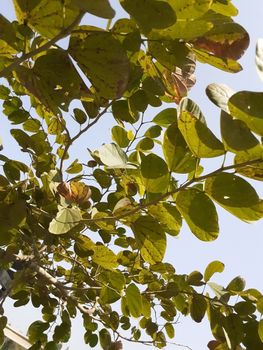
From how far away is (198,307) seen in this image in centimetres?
88

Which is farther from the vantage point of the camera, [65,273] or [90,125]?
[65,273]

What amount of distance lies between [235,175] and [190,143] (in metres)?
0.09

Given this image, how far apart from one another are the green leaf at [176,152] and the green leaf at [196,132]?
1.9 inches

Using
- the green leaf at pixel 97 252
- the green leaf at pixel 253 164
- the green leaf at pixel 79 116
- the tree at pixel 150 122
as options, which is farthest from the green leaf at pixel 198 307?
the green leaf at pixel 79 116

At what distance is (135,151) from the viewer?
107cm

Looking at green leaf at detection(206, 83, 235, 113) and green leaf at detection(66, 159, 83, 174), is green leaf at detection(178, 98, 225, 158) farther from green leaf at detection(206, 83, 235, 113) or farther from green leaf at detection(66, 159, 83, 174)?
green leaf at detection(66, 159, 83, 174)

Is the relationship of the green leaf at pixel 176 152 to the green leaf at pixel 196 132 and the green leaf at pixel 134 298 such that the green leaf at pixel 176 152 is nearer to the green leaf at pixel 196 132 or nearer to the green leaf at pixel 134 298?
the green leaf at pixel 196 132

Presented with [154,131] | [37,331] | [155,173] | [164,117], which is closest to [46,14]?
[155,173]

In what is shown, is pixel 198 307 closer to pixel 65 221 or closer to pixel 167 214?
pixel 167 214

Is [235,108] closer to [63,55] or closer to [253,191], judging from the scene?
[253,191]

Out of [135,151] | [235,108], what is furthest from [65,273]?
[235,108]

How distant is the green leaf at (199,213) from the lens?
0.58m

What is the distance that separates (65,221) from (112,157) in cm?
14

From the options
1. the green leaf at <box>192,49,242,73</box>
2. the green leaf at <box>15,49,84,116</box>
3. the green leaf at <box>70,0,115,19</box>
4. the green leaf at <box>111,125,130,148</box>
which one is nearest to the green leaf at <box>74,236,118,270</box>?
the green leaf at <box>111,125,130,148</box>
